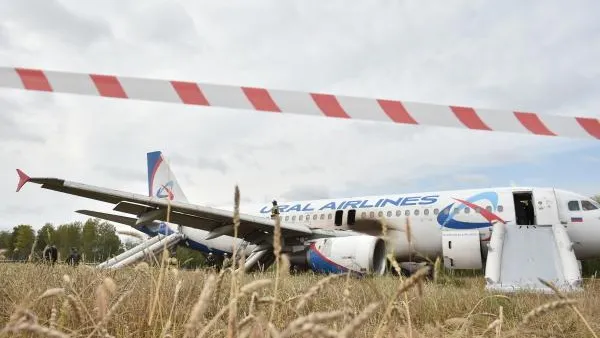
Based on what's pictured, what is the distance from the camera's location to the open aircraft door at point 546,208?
10.3m

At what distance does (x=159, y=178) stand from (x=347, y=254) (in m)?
12.4

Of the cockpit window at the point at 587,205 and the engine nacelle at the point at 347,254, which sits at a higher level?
the cockpit window at the point at 587,205

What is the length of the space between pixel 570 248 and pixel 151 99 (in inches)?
326

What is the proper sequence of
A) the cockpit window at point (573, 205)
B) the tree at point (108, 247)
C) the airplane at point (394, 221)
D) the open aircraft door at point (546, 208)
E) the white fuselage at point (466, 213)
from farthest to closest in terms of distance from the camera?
1. the cockpit window at point (573, 205)
2. the white fuselage at point (466, 213)
3. the open aircraft door at point (546, 208)
4. the airplane at point (394, 221)
5. the tree at point (108, 247)

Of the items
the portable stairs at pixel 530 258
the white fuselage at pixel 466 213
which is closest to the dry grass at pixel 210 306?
the portable stairs at pixel 530 258

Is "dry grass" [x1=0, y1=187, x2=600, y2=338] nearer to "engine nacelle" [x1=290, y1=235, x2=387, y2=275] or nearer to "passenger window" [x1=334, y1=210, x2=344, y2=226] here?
"engine nacelle" [x1=290, y1=235, x2=387, y2=275]

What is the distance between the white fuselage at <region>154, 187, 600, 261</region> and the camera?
10.4 meters

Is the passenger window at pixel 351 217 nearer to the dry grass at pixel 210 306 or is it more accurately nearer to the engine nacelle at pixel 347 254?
the engine nacelle at pixel 347 254

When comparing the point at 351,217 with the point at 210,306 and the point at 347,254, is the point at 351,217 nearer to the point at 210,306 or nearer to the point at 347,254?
the point at 347,254

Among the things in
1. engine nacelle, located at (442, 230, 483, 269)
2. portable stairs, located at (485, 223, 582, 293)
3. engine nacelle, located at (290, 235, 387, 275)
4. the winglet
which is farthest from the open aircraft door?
the winglet

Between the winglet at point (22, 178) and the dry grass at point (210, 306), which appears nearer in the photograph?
the dry grass at point (210, 306)

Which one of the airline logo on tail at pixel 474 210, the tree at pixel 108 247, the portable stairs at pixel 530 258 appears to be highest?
the airline logo on tail at pixel 474 210

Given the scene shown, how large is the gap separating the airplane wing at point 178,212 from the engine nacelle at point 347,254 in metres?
0.92

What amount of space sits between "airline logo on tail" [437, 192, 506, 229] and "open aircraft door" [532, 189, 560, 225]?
78 cm
